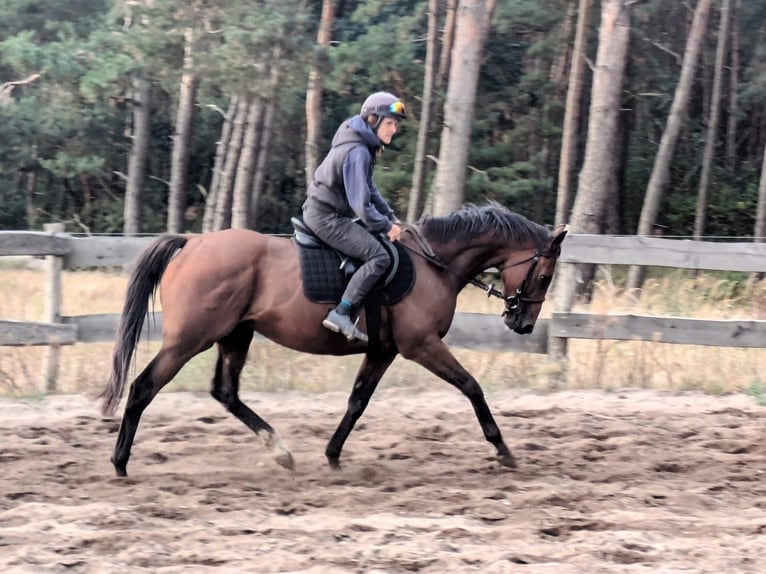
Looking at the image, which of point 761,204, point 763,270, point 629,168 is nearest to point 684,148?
point 629,168

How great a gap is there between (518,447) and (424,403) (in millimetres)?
1665

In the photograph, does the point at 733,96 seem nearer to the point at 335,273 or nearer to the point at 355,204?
the point at 335,273

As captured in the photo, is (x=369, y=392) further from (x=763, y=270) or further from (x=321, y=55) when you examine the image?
(x=321, y=55)

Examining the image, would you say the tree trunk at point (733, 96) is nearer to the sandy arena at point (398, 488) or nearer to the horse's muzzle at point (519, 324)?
the sandy arena at point (398, 488)

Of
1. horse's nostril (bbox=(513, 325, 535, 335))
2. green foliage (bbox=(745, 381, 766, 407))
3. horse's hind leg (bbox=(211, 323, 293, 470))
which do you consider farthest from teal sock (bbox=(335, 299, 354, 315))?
green foliage (bbox=(745, 381, 766, 407))

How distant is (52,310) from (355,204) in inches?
148

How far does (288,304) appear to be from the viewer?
6.25 metres

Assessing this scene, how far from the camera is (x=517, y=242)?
21.7 feet

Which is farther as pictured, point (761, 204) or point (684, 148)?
point (684, 148)

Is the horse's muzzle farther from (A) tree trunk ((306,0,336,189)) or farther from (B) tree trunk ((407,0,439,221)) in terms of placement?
(A) tree trunk ((306,0,336,189))

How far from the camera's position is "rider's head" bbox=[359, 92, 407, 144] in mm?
6086

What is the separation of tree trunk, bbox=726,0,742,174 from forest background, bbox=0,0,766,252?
76mm

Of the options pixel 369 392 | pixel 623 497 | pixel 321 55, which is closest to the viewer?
pixel 623 497

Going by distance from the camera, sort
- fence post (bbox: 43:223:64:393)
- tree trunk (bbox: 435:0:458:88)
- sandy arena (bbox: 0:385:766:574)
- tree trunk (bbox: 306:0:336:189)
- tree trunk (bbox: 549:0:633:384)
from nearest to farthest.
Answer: sandy arena (bbox: 0:385:766:574), fence post (bbox: 43:223:64:393), tree trunk (bbox: 549:0:633:384), tree trunk (bbox: 435:0:458:88), tree trunk (bbox: 306:0:336:189)
